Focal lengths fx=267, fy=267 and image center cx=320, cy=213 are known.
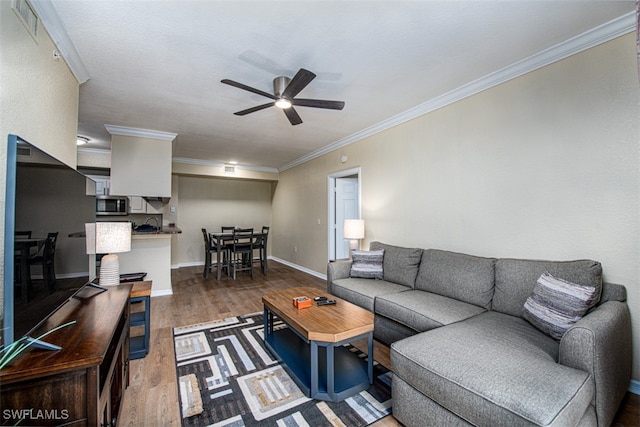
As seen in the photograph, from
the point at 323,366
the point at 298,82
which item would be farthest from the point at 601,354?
the point at 298,82

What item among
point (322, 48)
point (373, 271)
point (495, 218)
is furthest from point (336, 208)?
point (322, 48)

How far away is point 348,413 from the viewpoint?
173 centimetres

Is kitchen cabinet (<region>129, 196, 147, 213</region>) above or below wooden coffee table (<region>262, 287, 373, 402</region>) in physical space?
above

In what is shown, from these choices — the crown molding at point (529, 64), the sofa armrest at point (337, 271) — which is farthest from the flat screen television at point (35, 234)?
the crown molding at point (529, 64)

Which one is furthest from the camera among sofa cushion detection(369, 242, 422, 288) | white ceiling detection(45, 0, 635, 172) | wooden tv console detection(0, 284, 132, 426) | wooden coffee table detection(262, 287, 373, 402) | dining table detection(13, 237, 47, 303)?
sofa cushion detection(369, 242, 422, 288)

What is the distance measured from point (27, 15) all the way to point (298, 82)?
1637 mm

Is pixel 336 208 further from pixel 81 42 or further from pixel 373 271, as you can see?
pixel 81 42

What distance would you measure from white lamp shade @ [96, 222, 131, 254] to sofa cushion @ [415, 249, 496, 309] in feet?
9.24

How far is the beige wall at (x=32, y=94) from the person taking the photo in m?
1.33

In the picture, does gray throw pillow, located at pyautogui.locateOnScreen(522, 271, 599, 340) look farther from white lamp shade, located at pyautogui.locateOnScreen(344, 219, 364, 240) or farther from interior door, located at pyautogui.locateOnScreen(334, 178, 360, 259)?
interior door, located at pyautogui.locateOnScreen(334, 178, 360, 259)

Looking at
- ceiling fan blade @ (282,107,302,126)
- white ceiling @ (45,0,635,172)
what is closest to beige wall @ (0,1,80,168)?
white ceiling @ (45,0,635,172)

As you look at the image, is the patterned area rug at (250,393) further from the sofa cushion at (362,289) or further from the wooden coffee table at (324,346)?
the sofa cushion at (362,289)

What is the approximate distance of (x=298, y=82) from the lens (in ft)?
7.21

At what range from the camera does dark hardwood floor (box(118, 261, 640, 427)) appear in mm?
1708
